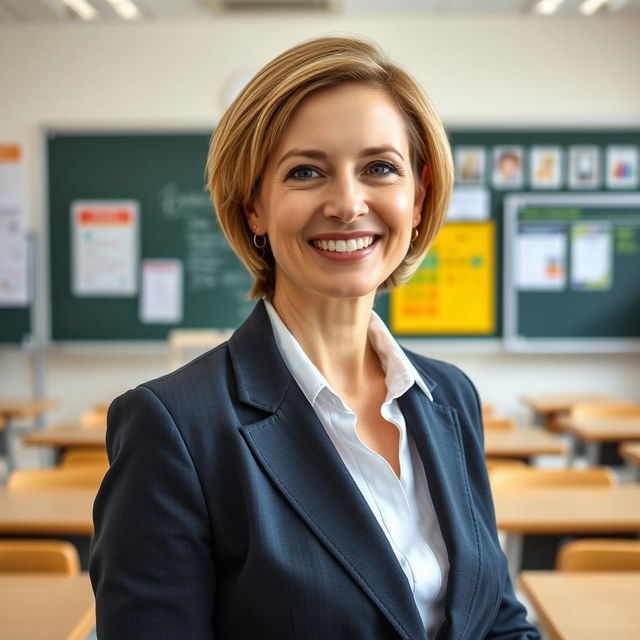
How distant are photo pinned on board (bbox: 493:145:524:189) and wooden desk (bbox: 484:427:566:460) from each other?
2.27m

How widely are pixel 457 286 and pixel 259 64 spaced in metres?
2.15

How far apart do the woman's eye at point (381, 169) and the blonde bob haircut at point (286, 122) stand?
3.9 inches

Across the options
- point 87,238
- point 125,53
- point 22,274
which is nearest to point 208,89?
point 125,53

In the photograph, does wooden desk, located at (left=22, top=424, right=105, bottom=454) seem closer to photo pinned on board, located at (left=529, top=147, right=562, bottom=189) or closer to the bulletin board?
the bulletin board

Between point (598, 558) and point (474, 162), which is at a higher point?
point (474, 162)

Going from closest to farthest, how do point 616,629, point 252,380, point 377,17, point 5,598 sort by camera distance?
point 252,380, point 616,629, point 5,598, point 377,17

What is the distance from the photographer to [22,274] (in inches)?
211

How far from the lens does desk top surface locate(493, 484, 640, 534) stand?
7.33 feet

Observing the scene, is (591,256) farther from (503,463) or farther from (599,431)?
(503,463)

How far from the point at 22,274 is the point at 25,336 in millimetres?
453

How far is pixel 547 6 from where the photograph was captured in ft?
16.7

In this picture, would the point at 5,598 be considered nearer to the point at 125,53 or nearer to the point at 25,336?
the point at 25,336

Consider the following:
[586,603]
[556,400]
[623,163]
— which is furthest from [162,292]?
[586,603]

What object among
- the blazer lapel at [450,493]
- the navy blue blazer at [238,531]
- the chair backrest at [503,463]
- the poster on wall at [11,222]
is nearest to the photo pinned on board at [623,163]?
the chair backrest at [503,463]
